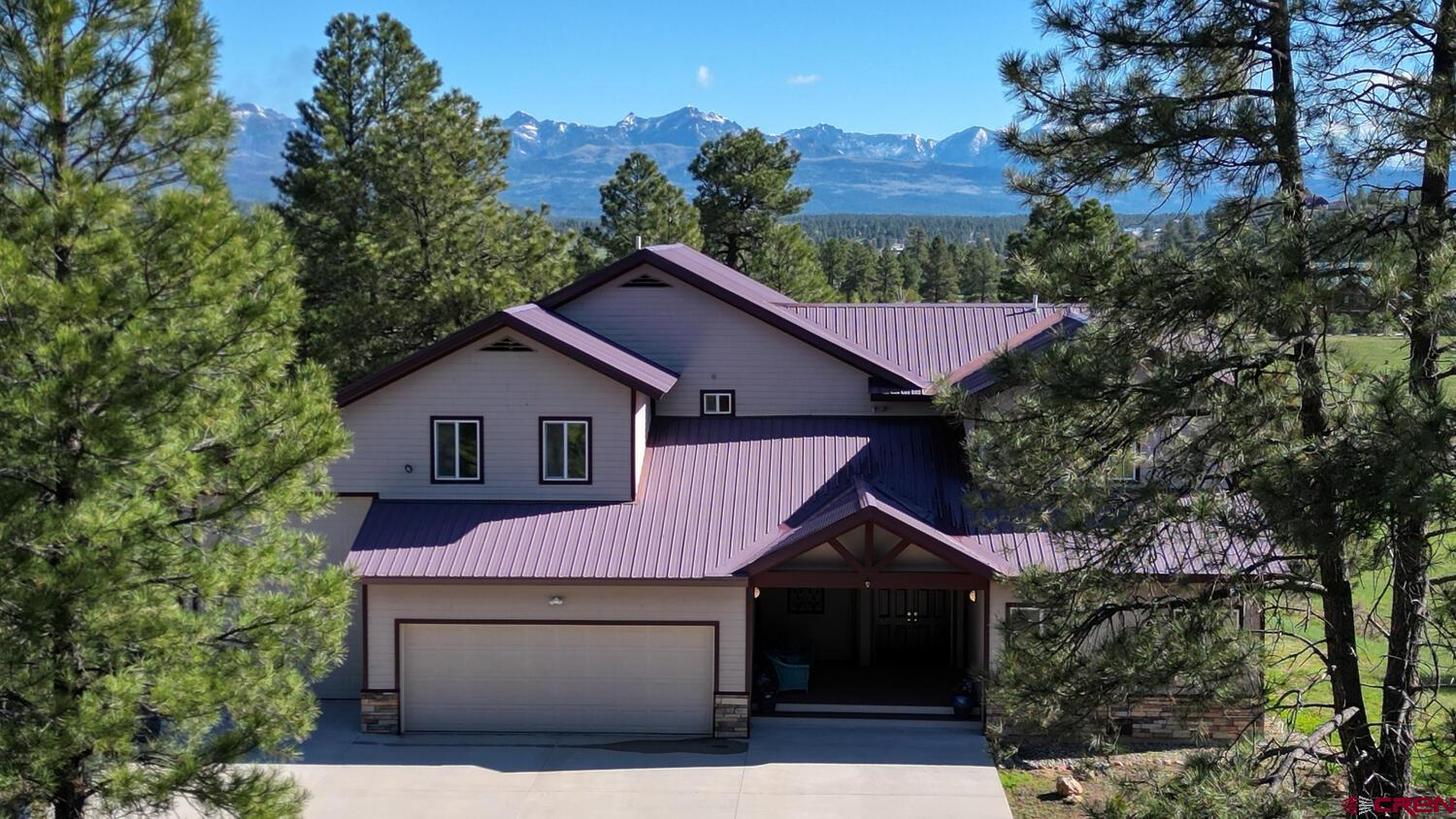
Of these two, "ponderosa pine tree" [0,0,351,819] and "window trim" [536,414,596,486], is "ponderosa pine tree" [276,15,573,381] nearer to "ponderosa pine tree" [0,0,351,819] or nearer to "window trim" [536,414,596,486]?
"window trim" [536,414,596,486]

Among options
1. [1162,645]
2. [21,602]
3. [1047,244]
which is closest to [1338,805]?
[1162,645]

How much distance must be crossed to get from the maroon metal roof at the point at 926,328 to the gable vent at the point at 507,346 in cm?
571

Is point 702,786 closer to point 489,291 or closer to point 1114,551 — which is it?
point 1114,551

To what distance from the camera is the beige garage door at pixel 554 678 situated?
17766 millimetres

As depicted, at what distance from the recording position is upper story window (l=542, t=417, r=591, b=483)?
18703 mm

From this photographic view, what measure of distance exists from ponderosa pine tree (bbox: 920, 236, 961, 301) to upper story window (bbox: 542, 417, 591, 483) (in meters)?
66.5

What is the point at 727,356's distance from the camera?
20.8m

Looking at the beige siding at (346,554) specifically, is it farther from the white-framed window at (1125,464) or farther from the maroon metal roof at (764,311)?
the white-framed window at (1125,464)

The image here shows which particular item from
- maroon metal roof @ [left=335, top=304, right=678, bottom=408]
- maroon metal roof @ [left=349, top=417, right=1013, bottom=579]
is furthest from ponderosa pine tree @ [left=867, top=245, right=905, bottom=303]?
maroon metal roof @ [left=335, top=304, right=678, bottom=408]

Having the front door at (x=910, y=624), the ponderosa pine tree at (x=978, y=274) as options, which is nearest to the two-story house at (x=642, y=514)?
the front door at (x=910, y=624)

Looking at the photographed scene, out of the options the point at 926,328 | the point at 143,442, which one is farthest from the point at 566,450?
the point at 143,442

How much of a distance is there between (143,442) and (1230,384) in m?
8.41

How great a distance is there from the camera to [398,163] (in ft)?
93.1

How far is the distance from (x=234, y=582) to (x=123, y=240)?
2.88 meters
